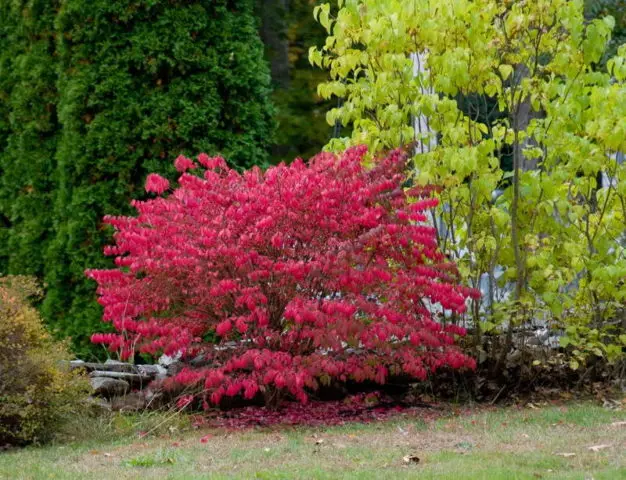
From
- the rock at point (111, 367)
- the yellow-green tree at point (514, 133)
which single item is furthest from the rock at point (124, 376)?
the yellow-green tree at point (514, 133)

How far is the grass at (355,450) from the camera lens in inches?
230

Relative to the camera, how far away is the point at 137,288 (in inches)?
321

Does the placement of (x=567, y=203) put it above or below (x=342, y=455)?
above

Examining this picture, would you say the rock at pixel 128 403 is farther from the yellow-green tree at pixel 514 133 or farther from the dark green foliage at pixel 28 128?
the dark green foliage at pixel 28 128

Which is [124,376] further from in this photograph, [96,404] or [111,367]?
[96,404]

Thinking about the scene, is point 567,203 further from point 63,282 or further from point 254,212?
point 63,282

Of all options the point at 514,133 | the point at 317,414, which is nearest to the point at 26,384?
the point at 317,414

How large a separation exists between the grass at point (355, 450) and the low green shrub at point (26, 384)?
0.68 ft

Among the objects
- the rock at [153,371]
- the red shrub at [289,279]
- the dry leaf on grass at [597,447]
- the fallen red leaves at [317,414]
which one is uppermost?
the red shrub at [289,279]

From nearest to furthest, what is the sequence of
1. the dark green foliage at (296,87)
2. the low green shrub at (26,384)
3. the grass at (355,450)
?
1. the grass at (355,450)
2. the low green shrub at (26,384)
3. the dark green foliage at (296,87)

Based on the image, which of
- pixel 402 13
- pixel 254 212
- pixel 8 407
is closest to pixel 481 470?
pixel 254 212

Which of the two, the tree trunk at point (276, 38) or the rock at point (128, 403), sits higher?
the tree trunk at point (276, 38)

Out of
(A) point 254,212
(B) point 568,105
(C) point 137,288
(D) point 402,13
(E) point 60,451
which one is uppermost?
(D) point 402,13

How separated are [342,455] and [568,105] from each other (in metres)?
3.44
